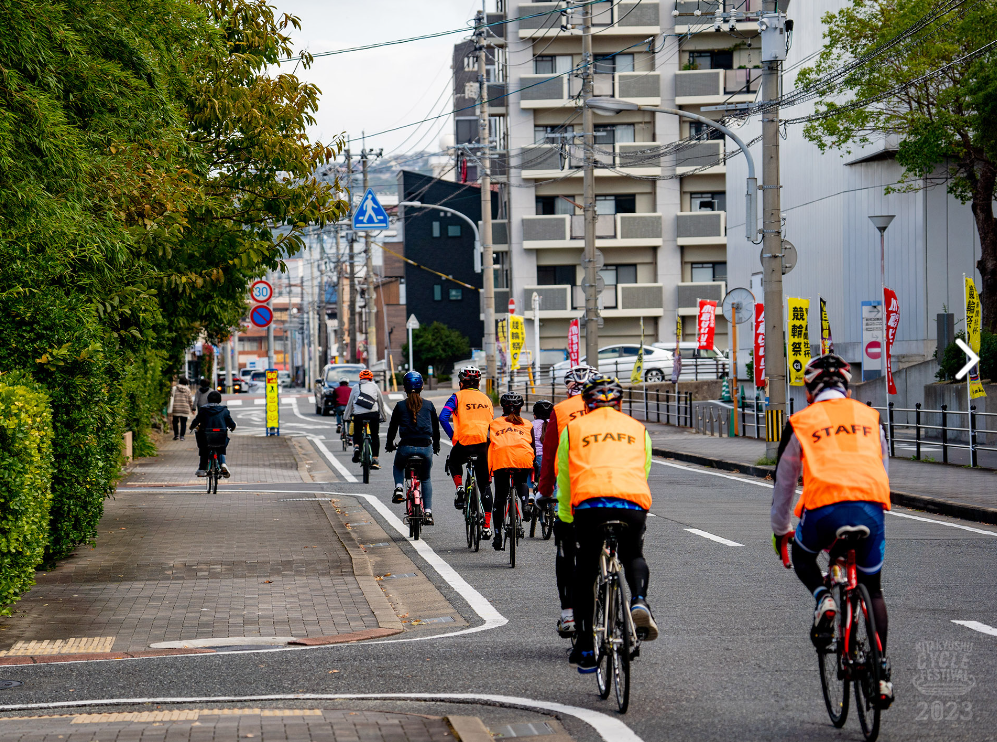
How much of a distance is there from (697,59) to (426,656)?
56.4 m

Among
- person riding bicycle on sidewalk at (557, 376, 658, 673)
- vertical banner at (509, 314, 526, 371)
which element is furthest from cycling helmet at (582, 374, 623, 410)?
vertical banner at (509, 314, 526, 371)

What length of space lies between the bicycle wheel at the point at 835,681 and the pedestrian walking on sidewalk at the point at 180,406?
1208 inches

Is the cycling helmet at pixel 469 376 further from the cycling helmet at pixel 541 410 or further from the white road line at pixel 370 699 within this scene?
the white road line at pixel 370 699

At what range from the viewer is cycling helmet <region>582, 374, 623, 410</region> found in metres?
6.59

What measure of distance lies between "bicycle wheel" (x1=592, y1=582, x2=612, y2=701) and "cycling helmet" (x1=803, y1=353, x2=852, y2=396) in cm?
146

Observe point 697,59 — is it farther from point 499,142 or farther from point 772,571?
point 772,571

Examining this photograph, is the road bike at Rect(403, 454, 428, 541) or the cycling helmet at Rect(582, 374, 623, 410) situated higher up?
the cycling helmet at Rect(582, 374, 623, 410)

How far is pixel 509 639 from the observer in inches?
329

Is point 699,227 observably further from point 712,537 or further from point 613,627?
point 613,627

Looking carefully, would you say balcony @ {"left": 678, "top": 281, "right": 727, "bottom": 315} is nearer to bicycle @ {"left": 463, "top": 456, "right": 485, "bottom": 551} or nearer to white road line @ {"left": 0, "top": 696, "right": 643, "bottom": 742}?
bicycle @ {"left": 463, "top": 456, "right": 485, "bottom": 551}

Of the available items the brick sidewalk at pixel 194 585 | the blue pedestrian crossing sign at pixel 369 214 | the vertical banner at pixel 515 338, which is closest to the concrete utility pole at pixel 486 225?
the vertical banner at pixel 515 338

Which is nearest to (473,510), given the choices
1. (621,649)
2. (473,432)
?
(473,432)

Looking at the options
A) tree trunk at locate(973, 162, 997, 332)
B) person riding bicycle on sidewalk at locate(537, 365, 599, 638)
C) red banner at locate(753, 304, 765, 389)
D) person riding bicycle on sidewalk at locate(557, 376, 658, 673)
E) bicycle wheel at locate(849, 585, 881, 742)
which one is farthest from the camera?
red banner at locate(753, 304, 765, 389)

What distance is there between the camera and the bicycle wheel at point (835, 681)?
564 cm
